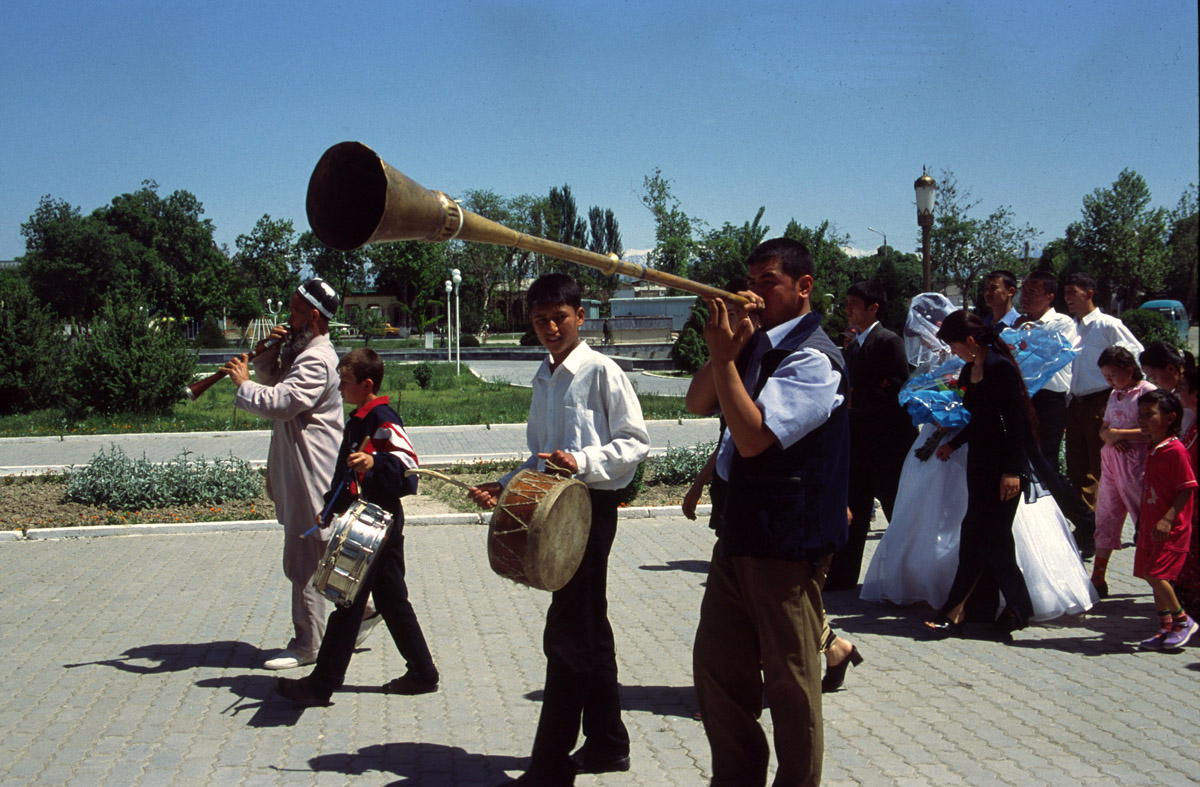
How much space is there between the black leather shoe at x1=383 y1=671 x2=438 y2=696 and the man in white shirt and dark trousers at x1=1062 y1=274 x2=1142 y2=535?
5.45m

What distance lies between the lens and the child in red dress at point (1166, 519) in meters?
5.47

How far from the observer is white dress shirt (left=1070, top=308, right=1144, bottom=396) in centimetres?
757

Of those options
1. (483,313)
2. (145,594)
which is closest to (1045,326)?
(145,594)

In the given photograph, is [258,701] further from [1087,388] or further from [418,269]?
[418,269]

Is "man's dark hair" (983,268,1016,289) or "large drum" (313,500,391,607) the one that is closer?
"large drum" (313,500,391,607)

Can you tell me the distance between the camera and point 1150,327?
101 feet

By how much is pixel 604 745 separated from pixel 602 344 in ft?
141

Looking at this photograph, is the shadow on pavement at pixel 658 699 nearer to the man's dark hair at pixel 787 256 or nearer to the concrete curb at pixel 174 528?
the man's dark hair at pixel 787 256

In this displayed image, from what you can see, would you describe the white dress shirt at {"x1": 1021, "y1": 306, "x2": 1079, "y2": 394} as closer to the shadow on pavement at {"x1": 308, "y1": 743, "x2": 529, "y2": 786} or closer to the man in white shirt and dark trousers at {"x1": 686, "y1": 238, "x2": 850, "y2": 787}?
the man in white shirt and dark trousers at {"x1": 686, "y1": 238, "x2": 850, "y2": 787}

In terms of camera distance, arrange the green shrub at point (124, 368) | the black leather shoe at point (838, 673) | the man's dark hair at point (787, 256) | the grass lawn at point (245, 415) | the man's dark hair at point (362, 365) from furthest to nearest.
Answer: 1. the green shrub at point (124, 368)
2. the grass lawn at point (245, 415)
3. the man's dark hair at point (362, 365)
4. the black leather shoe at point (838, 673)
5. the man's dark hair at point (787, 256)

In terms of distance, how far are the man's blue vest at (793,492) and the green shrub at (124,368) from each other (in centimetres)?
1759

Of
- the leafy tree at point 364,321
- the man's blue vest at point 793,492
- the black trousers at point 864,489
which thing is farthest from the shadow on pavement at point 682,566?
the leafy tree at point 364,321

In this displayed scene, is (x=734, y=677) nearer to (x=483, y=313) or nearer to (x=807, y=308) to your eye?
(x=807, y=308)

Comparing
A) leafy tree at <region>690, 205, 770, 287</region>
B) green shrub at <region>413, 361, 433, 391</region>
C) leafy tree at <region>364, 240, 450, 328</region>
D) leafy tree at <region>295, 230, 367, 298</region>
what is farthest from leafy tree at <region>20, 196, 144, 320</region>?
green shrub at <region>413, 361, 433, 391</region>
